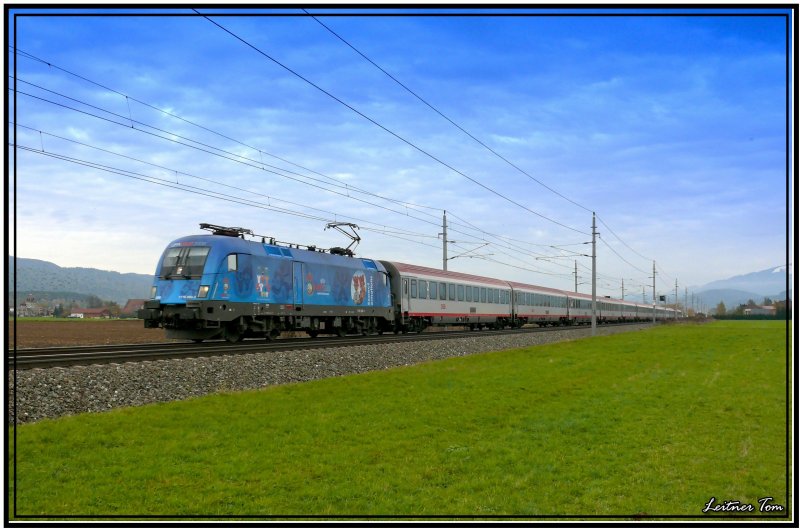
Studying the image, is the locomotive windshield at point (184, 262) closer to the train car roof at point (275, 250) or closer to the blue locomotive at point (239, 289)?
the blue locomotive at point (239, 289)

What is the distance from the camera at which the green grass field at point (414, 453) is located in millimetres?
8320

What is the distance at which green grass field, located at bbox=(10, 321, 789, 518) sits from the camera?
27.3 ft

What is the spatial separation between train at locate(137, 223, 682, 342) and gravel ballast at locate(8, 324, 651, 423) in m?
5.58

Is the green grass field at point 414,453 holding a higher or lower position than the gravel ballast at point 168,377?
lower

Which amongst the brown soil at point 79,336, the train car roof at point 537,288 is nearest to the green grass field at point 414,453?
the brown soil at point 79,336

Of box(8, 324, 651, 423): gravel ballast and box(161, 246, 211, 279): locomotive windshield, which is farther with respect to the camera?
box(161, 246, 211, 279): locomotive windshield

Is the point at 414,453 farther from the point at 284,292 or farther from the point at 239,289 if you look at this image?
the point at 284,292

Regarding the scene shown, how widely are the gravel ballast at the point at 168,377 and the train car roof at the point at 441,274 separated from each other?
16.7 metres

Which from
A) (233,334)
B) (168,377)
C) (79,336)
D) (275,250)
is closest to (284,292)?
(275,250)

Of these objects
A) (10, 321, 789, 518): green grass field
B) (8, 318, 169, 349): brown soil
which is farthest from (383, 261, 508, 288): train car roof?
(10, 321, 789, 518): green grass field

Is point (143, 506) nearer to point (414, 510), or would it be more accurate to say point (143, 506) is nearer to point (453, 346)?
point (414, 510)

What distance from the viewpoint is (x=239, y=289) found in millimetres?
27500

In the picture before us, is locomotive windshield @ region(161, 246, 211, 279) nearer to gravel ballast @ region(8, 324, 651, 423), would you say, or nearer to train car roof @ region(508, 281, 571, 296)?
gravel ballast @ region(8, 324, 651, 423)

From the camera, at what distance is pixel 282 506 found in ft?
26.8
